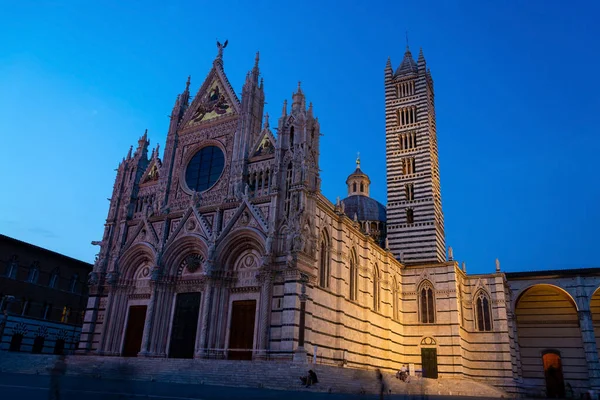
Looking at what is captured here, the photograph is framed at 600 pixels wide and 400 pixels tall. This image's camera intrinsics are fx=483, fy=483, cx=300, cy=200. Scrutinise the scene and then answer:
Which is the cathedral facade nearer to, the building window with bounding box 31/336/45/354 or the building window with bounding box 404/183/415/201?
the building window with bounding box 404/183/415/201

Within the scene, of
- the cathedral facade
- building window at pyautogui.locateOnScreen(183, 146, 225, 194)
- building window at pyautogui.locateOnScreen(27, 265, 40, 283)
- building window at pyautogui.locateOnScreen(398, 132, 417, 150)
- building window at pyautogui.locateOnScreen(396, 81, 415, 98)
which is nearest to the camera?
the cathedral facade

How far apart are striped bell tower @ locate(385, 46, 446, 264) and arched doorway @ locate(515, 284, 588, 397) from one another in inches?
345

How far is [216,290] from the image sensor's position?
24625 mm

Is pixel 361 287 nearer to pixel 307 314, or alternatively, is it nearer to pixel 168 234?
pixel 307 314

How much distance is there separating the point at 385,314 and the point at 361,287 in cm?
390

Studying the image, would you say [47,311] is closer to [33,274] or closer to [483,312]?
[33,274]

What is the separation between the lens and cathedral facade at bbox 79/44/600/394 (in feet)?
77.4

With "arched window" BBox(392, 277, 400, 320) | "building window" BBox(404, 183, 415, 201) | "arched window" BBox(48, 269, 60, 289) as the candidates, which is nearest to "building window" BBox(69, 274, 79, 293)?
"arched window" BBox(48, 269, 60, 289)

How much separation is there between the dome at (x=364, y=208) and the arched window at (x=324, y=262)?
1979 centimetres

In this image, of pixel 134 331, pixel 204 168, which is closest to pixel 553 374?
pixel 204 168

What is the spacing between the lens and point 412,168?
4025 centimetres

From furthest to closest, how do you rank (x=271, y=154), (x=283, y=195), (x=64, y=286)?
(x=64, y=286)
(x=271, y=154)
(x=283, y=195)

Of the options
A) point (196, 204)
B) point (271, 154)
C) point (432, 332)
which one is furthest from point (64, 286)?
point (432, 332)

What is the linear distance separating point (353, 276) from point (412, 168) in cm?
1518
